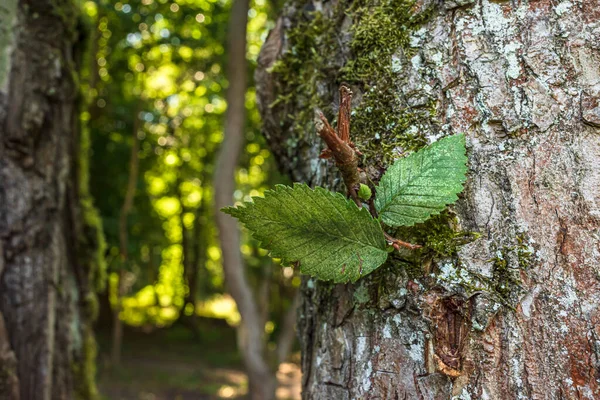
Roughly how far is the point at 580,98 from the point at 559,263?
0.23m

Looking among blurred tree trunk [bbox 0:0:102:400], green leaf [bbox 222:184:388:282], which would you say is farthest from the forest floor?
green leaf [bbox 222:184:388:282]

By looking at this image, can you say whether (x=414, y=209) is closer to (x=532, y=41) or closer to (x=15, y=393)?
(x=532, y=41)

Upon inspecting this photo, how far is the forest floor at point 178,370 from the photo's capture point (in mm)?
7836

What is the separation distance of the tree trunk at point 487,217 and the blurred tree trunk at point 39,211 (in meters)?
1.45

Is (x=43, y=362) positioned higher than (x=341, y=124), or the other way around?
(x=341, y=124)

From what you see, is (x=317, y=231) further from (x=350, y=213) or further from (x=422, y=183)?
(x=422, y=183)

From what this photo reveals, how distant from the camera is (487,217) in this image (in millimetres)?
706

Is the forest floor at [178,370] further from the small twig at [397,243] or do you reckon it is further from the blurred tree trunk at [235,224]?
the small twig at [397,243]

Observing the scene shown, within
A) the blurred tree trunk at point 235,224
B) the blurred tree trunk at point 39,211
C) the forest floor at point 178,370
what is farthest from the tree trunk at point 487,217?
the forest floor at point 178,370

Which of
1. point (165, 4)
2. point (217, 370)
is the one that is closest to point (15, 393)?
point (165, 4)

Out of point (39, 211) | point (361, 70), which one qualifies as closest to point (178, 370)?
point (39, 211)

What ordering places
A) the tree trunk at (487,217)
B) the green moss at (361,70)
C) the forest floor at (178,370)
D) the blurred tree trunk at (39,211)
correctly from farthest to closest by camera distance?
Result: the forest floor at (178,370) → the blurred tree trunk at (39,211) → the green moss at (361,70) → the tree trunk at (487,217)

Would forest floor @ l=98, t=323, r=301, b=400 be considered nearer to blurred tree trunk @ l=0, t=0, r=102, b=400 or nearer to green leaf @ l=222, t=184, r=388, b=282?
blurred tree trunk @ l=0, t=0, r=102, b=400

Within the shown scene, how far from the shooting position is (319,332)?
0.88m
